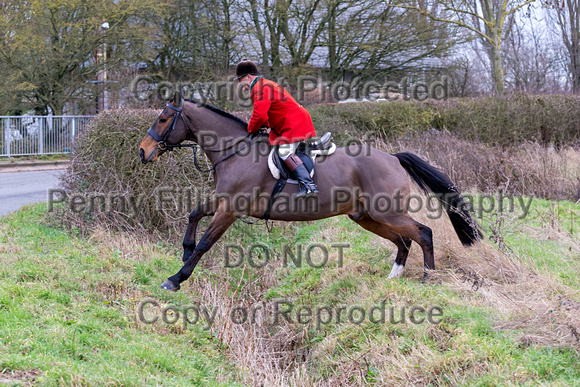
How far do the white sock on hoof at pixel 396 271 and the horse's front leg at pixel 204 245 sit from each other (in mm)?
2159

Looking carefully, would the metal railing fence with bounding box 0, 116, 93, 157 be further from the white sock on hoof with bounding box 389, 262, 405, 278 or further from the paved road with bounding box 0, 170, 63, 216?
the white sock on hoof with bounding box 389, 262, 405, 278

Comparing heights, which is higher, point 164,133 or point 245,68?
point 245,68

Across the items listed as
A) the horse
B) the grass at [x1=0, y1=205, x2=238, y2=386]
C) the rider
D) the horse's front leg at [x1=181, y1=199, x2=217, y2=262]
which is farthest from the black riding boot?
the grass at [x1=0, y1=205, x2=238, y2=386]

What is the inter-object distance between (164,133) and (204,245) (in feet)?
4.71

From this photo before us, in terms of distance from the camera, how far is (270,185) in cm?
617

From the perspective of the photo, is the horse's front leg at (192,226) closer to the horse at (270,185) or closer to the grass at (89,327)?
the horse at (270,185)

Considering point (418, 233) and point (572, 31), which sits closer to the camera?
point (418, 233)

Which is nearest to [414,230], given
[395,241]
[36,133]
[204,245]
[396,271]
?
[395,241]

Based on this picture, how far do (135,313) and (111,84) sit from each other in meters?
17.8

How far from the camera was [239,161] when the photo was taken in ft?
20.2

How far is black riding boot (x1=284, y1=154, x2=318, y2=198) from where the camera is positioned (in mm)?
6047

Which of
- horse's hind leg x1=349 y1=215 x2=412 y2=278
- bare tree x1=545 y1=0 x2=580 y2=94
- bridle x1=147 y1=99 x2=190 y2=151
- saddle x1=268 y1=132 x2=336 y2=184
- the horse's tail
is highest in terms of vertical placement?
bare tree x1=545 y1=0 x2=580 y2=94

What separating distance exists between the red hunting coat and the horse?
23cm

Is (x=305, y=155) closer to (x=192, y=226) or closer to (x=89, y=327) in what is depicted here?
(x=192, y=226)
